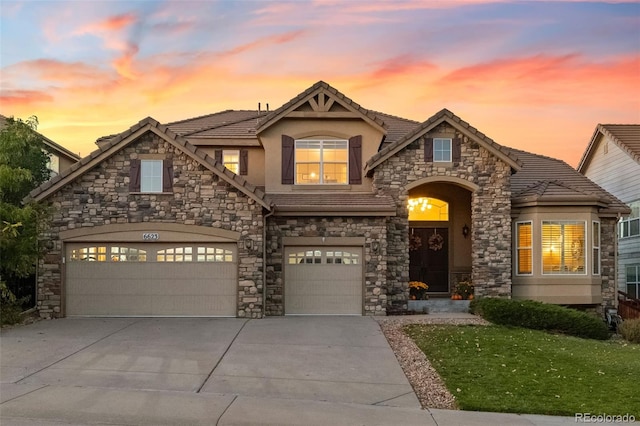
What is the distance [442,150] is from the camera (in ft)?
61.7

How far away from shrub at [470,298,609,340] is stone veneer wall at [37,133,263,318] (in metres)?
6.52

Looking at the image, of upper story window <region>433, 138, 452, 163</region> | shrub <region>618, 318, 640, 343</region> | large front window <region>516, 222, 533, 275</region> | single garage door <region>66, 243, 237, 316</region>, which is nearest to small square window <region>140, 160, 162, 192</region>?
single garage door <region>66, 243, 237, 316</region>

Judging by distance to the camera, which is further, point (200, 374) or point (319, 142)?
point (319, 142)

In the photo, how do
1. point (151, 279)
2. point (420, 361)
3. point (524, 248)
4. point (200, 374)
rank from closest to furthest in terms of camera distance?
1. point (200, 374)
2. point (420, 361)
3. point (151, 279)
4. point (524, 248)

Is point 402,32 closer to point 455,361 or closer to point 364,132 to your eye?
point 364,132

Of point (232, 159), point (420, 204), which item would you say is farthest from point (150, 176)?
point (420, 204)

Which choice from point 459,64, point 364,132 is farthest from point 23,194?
point 459,64

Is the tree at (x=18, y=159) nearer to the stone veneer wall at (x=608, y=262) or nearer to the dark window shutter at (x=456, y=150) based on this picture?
the dark window shutter at (x=456, y=150)

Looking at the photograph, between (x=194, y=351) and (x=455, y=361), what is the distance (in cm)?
509

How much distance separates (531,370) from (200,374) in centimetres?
587

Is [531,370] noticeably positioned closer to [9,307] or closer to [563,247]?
[563,247]

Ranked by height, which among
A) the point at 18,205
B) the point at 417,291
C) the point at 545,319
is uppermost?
the point at 18,205

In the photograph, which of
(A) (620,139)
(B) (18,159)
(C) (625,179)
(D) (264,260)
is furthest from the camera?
(C) (625,179)

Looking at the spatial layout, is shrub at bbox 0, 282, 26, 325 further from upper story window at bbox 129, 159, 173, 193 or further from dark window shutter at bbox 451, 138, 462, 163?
dark window shutter at bbox 451, 138, 462, 163
